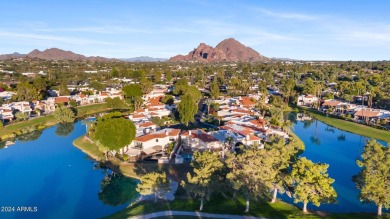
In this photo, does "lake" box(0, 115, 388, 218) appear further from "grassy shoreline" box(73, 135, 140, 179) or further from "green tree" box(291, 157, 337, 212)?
"green tree" box(291, 157, 337, 212)

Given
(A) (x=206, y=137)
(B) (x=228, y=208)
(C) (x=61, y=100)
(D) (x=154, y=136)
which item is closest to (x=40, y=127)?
(C) (x=61, y=100)

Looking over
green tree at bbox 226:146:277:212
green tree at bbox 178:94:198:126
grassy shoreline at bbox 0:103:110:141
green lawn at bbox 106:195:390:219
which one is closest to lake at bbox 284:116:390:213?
green lawn at bbox 106:195:390:219

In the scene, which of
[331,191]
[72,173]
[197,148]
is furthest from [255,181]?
[72,173]

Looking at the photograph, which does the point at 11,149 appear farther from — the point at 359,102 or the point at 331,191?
the point at 359,102

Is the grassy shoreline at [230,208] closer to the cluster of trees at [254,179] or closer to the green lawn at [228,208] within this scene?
the green lawn at [228,208]

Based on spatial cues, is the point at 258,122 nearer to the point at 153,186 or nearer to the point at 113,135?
the point at 113,135

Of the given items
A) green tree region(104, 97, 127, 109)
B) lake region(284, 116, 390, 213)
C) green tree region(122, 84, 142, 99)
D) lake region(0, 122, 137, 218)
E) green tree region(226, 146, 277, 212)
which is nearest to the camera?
green tree region(226, 146, 277, 212)

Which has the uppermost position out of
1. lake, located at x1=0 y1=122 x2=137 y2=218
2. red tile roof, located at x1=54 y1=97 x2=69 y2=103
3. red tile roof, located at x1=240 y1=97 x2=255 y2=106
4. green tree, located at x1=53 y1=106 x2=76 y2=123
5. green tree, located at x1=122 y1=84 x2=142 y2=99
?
green tree, located at x1=122 y1=84 x2=142 y2=99
